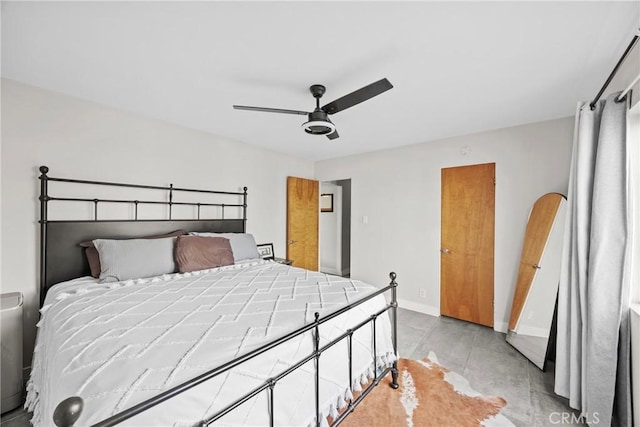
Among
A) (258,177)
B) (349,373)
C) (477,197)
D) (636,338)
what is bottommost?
(349,373)

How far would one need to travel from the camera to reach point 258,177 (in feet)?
13.0

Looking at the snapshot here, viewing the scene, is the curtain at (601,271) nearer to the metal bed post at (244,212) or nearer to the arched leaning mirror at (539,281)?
the arched leaning mirror at (539,281)

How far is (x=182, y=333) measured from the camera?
124 centimetres

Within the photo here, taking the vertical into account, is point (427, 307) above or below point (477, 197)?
below

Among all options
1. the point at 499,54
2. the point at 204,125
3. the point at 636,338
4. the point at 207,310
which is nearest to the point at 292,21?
the point at 499,54

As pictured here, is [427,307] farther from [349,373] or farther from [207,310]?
[207,310]

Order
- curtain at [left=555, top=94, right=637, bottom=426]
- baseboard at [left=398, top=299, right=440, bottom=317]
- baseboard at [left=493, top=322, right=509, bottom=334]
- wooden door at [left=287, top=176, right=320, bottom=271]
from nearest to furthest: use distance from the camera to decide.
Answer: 1. curtain at [left=555, top=94, right=637, bottom=426]
2. baseboard at [left=493, top=322, right=509, bottom=334]
3. baseboard at [left=398, top=299, right=440, bottom=317]
4. wooden door at [left=287, top=176, right=320, bottom=271]

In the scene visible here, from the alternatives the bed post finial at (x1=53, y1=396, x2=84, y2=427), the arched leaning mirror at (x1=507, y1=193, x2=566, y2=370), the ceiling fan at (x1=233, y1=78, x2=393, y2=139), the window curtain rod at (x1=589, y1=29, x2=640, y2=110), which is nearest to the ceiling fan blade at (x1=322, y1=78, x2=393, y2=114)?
the ceiling fan at (x1=233, y1=78, x2=393, y2=139)

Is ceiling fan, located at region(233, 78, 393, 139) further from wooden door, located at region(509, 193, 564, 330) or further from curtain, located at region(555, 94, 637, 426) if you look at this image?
wooden door, located at region(509, 193, 564, 330)

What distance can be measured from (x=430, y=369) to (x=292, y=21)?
283cm

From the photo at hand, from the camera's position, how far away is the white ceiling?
53.8 inches

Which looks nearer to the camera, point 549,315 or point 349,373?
point 349,373

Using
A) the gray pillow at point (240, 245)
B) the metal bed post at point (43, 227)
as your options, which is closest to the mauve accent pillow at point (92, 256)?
the metal bed post at point (43, 227)

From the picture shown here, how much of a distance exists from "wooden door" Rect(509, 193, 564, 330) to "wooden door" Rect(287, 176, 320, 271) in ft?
10.00
